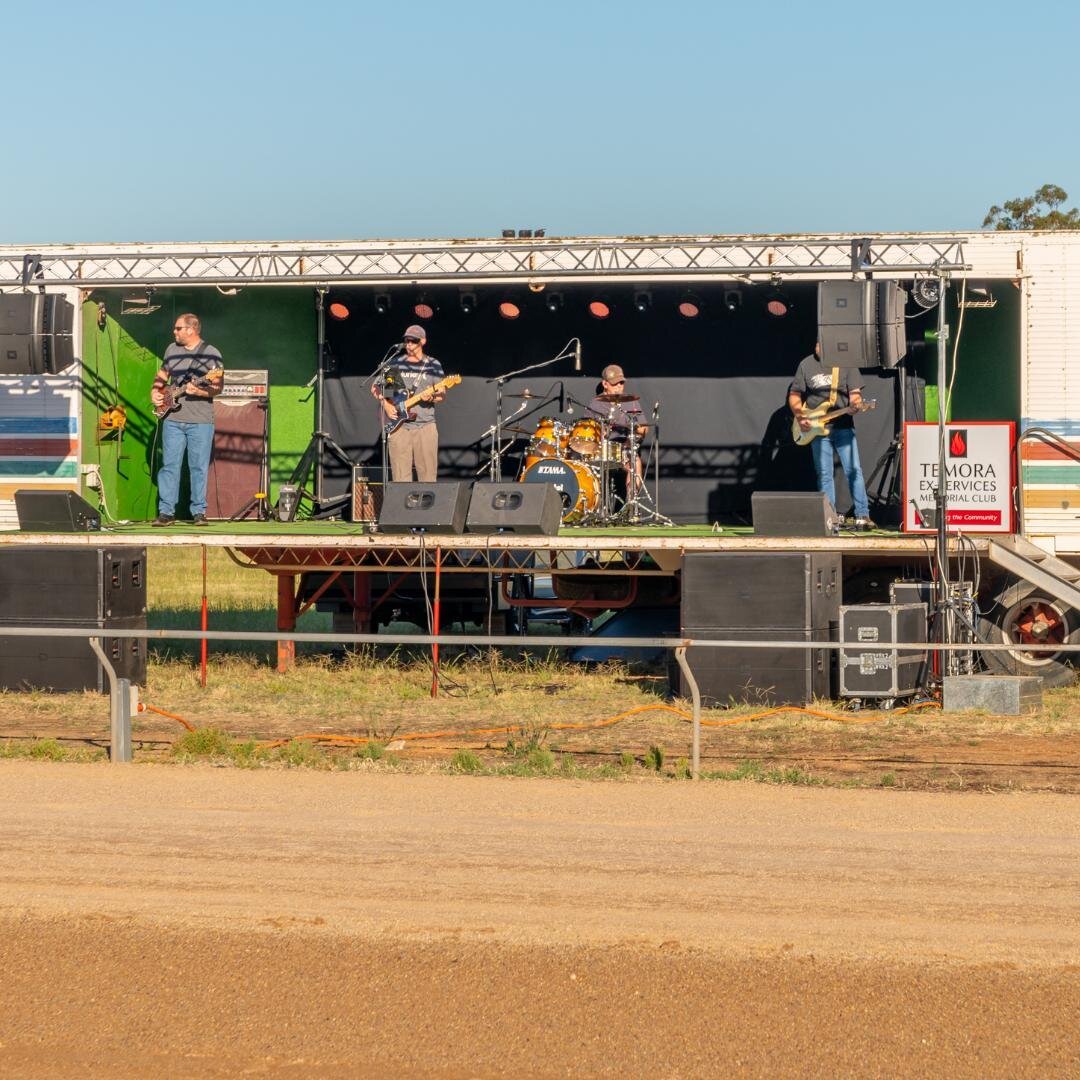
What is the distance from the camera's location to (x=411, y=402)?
15828 millimetres

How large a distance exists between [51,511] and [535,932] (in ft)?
29.9

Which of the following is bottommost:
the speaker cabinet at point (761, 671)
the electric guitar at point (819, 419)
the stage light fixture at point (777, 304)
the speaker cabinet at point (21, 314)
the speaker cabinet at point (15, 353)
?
the speaker cabinet at point (761, 671)

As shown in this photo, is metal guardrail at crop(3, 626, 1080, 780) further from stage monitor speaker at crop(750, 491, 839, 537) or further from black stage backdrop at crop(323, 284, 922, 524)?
black stage backdrop at crop(323, 284, 922, 524)

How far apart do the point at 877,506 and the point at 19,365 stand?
8212mm

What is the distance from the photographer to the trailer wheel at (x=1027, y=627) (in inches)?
557

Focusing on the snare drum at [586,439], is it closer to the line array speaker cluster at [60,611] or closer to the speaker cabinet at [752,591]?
the speaker cabinet at [752,591]

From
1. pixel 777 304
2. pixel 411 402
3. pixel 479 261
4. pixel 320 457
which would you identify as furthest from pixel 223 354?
pixel 777 304

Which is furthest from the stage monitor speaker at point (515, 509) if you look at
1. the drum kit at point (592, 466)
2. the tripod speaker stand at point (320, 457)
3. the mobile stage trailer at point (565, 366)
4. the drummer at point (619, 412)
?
the tripod speaker stand at point (320, 457)

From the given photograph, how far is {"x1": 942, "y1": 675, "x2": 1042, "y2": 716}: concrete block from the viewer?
12.7 metres

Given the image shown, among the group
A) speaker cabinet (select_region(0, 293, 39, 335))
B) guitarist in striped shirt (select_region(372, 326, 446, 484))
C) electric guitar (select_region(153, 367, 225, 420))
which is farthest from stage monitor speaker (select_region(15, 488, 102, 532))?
guitarist in striped shirt (select_region(372, 326, 446, 484))

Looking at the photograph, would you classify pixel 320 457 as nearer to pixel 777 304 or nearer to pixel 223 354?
pixel 223 354

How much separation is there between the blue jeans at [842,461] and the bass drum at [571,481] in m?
2.14

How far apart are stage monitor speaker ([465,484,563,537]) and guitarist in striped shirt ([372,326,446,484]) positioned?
160 centimetres

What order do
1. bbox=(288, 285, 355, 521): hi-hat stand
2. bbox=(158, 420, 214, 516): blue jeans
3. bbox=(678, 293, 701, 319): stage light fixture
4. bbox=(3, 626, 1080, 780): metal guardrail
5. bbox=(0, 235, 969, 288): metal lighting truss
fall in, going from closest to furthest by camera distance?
bbox=(3, 626, 1080, 780): metal guardrail < bbox=(0, 235, 969, 288): metal lighting truss < bbox=(158, 420, 214, 516): blue jeans < bbox=(678, 293, 701, 319): stage light fixture < bbox=(288, 285, 355, 521): hi-hat stand
